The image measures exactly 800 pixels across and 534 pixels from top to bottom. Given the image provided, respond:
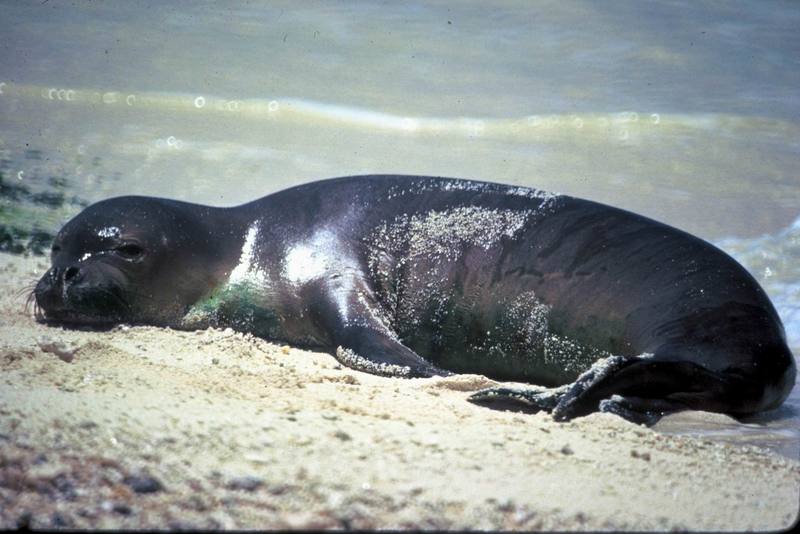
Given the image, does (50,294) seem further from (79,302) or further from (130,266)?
(130,266)

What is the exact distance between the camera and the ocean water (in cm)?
876

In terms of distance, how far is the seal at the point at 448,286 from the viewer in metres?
3.56

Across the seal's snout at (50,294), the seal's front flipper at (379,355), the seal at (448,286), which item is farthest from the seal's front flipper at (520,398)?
the seal's snout at (50,294)

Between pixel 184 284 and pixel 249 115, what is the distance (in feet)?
21.2

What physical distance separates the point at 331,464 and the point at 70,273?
2.74 meters

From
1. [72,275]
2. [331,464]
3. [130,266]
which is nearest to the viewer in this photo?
[331,464]

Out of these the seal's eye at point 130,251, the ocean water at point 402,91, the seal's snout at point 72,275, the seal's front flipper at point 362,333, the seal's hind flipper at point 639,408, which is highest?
the ocean water at point 402,91

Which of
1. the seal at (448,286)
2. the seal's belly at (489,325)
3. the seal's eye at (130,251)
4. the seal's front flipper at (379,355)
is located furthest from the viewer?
the seal's eye at (130,251)

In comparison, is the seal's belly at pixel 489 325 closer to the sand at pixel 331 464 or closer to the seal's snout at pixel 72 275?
the sand at pixel 331 464

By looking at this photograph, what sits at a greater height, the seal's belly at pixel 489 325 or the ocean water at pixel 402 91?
the ocean water at pixel 402 91

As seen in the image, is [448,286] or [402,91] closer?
[448,286]

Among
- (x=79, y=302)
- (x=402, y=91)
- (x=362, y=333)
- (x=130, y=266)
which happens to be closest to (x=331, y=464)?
(x=362, y=333)

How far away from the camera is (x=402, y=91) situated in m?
10.4

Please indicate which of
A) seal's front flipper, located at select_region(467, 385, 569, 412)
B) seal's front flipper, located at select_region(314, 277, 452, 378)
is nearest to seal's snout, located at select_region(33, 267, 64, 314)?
seal's front flipper, located at select_region(314, 277, 452, 378)
